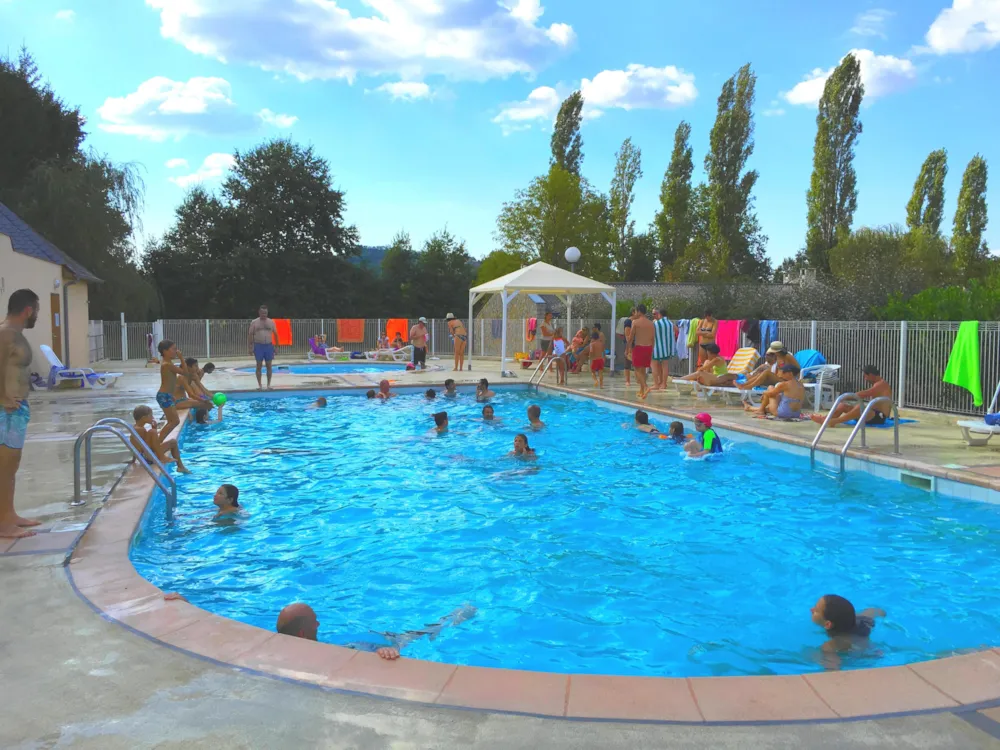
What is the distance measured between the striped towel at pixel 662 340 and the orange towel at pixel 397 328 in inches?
623

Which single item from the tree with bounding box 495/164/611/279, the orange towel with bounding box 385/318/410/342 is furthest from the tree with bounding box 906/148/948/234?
the orange towel with bounding box 385/318/410/342

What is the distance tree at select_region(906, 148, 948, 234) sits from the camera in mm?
46250

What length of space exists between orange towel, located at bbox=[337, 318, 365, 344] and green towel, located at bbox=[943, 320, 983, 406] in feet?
74.3

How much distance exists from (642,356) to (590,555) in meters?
8.26

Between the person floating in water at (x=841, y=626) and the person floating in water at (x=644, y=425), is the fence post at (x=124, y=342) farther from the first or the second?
the person floating in water at (x=841, y=626)

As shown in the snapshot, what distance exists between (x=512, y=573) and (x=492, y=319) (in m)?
22.6

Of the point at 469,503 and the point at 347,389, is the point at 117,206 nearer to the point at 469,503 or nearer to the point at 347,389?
the point at 347,389

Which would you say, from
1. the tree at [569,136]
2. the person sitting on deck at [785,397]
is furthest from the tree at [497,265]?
the person sitting on deck at [785,397]

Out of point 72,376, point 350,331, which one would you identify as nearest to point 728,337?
point 72,376

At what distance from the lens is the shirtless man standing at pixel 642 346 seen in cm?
1390

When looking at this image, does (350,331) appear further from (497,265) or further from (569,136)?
(569,136)

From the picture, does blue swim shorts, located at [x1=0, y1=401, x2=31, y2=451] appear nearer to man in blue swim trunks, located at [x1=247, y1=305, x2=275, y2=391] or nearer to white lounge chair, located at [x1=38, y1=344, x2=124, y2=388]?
man in blue swim trunks, located at [x1=247, y1=305, x2=275, y2=391]

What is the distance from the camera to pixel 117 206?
26984 millimetres

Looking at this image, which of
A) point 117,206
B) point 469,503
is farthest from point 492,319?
point 469,503
